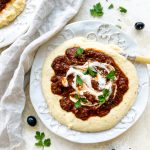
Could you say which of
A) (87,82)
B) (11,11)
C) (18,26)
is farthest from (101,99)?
(11,11)

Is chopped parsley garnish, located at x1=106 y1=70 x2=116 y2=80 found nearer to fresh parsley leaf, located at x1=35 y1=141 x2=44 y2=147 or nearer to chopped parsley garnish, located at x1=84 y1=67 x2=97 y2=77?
chopped parsley garnish, located at x1=84 y1=67 x2=97 y2=77

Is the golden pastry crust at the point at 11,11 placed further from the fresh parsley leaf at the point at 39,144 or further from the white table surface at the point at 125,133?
the fresh parsley leaf at the point at 39,144

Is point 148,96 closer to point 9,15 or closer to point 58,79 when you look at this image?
point 58,79

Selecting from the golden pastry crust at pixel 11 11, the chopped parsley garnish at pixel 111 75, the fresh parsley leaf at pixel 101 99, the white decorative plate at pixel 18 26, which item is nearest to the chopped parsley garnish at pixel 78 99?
the fresh parsley leaf at pixel 101 99

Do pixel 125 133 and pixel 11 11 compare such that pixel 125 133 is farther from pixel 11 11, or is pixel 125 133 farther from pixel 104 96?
pixel 11 11

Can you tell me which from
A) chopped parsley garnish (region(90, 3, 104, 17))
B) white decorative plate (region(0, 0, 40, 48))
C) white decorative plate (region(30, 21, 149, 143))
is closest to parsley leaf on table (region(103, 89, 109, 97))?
white decorative plate (region(30, 21, 149, 143))

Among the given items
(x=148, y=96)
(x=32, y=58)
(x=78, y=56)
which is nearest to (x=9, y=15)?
(x=32, y=58)
